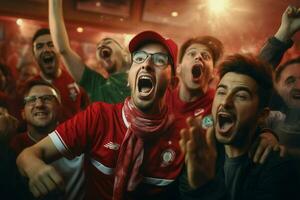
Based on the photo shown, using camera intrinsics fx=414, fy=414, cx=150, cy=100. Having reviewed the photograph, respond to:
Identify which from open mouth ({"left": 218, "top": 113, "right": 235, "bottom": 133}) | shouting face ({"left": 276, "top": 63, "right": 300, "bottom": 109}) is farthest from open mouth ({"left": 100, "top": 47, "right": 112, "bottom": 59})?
shouting face ({"left": 276, "top": 63, "right": 300, "bottom": 109})

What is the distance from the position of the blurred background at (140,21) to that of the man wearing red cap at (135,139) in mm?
191

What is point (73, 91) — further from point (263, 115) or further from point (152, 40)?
point (263, 115)

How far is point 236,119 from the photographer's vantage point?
76.3 inches

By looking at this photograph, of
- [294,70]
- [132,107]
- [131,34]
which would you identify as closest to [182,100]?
[132,107]

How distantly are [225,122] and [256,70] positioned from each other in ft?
0.94

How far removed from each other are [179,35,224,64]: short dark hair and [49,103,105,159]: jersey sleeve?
20.0 inches

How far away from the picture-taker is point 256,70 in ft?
6.43

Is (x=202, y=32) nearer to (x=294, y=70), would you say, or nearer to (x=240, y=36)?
(x=240, y=36)

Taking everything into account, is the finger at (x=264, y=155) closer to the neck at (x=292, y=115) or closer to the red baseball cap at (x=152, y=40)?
the neck at (x=292, y=115)

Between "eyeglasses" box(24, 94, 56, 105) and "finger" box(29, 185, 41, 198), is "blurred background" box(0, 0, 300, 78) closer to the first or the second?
"eyeglasses" box(24, 94, 56, 105)

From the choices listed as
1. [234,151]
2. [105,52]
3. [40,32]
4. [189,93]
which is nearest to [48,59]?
[40,32]

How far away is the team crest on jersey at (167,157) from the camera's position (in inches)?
77.4

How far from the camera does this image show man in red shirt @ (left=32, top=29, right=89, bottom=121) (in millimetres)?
2137

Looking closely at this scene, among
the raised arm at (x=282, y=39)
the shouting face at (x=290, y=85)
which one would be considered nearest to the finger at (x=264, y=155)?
the shouting face at (x=290, y=85)
